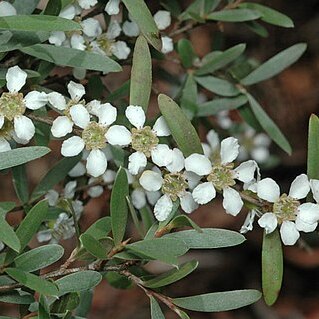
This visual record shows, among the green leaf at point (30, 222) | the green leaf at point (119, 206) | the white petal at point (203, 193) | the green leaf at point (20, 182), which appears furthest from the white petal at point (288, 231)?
the green leaf at point (20, 182)

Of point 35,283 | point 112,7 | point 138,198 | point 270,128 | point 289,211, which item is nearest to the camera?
point 35,283

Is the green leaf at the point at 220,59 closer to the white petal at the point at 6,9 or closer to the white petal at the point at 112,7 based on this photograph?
the white petal at the point at 112,7

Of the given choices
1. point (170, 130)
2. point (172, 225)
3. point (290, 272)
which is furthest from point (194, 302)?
point (290, 272)

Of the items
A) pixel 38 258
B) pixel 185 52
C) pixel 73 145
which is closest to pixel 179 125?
pixel 73 145

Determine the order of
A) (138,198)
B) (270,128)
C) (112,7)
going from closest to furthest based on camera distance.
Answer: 1. (112,7)
2. (138,198)
3. (270,128)

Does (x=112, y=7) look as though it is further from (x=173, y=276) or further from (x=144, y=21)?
(x=173, y=276)

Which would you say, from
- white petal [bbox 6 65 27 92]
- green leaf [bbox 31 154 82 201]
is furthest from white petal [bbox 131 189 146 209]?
white petal [bbox 6 65 27 92]

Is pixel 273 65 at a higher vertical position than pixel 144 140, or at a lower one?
lower
